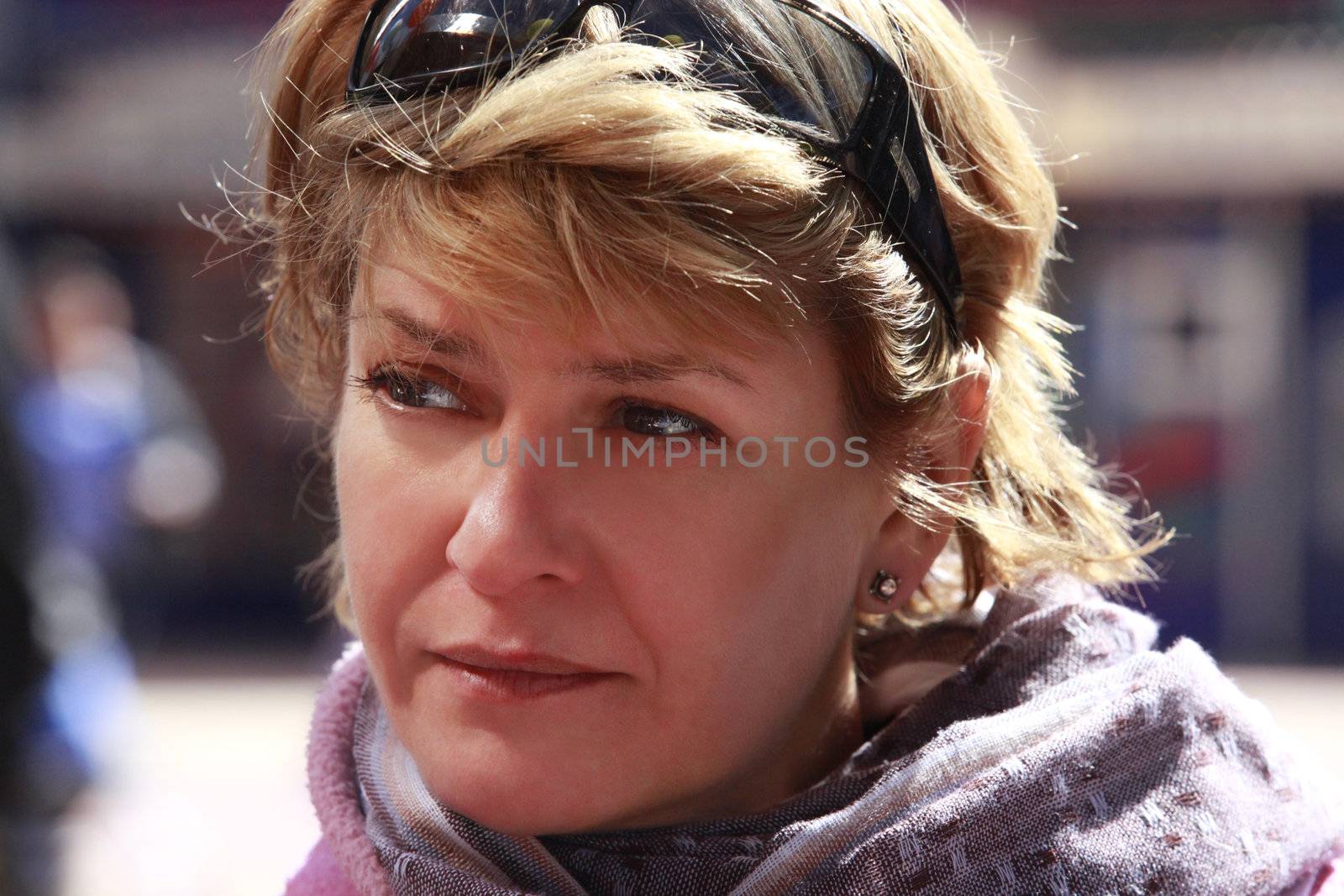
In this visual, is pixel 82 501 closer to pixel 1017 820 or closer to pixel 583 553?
pixel 583 553

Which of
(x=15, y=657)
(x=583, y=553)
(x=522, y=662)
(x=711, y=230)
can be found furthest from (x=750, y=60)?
(x=15, y=657)

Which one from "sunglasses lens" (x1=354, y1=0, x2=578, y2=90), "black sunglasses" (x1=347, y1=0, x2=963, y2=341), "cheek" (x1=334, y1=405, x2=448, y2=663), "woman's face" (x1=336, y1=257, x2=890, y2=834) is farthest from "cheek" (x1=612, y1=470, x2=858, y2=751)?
"sunglasses lens" (x1=354, y1=0, x2=578, y2=90)

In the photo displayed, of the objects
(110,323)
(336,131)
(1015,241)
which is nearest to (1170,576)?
(110,323)

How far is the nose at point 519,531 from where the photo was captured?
131 cm

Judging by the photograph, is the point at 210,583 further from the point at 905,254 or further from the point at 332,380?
the point at 905,254

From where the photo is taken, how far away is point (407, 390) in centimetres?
148

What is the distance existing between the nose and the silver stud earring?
0.47m

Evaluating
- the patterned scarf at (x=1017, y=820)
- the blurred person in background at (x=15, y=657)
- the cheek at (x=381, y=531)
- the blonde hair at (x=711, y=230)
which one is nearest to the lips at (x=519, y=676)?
the cheek at (x=381, y=531)

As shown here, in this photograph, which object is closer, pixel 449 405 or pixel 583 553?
pixel 583 553

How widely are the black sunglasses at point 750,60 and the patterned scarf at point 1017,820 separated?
0.56 m

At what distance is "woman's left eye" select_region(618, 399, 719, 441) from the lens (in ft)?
4.50

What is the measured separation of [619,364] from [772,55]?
359 millimetres

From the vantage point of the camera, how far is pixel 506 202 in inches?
52.6

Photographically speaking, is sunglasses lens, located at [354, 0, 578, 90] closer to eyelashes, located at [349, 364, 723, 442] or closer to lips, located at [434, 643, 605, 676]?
eyelashes, located at [349, 364, 723, 442]
